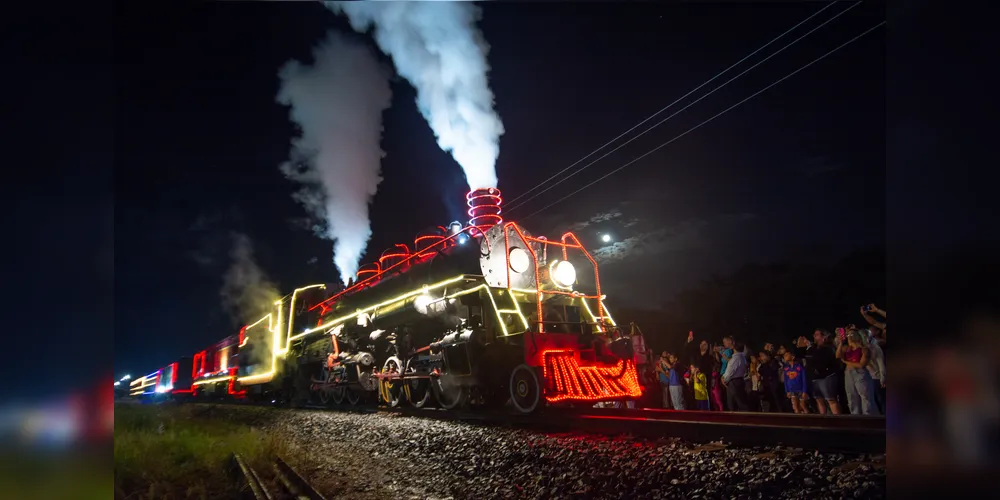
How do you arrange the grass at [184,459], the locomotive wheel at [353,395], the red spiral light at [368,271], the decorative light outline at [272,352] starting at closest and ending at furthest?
the grass at [184,459], the locomotive wheel at [353,395], the red spiral light at [368,271], the decorative light outline at [272,352]

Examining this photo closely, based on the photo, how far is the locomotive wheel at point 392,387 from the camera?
8.98 meters

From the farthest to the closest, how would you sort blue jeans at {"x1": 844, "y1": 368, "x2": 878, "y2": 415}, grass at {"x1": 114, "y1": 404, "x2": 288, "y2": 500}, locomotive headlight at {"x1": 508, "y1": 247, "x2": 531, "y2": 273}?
locomotive headlight at {"x1": 508, "y1": 247, "x2": 531, "y2": 273} → blue jeans at {"x1": 844, "y1": 368, "x2": 878, "y2": 415} → grass at {"x1": 114, "y1": 404, "x2": 288, "y2": 500}

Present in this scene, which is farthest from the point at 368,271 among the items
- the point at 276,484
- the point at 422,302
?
the point at 276,484

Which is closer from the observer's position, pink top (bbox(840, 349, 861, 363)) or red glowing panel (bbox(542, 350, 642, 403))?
pink top (bbox(840, 349, 861, 363))

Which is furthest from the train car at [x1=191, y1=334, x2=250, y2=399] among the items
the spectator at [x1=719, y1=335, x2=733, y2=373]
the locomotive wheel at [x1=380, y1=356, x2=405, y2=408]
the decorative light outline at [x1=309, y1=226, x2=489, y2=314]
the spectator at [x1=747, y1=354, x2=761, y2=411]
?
the spectator at [x1=747, y1=354, x2=761, y2=411]

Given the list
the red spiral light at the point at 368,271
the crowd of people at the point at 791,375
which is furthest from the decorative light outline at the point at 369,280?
the crowd of people at the point at 791,375

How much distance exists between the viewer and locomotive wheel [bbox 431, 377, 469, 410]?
25.8ft

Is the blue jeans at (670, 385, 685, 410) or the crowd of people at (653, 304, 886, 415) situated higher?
the crowd of people at (653, 304, 886, 415)

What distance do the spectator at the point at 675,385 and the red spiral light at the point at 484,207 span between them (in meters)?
3.32

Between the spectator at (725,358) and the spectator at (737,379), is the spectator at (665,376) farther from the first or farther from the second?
the spectator at (737,379)

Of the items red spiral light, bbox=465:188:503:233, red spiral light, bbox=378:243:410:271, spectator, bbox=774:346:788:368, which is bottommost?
spectator, bbox=774:346:788:368

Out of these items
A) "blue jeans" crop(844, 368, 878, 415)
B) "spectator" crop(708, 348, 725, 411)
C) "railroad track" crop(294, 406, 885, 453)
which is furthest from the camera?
"spectator" crop(708, 348, 725, 411)

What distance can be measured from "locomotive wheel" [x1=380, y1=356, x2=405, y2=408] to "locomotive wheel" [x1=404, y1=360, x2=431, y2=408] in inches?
6.4
